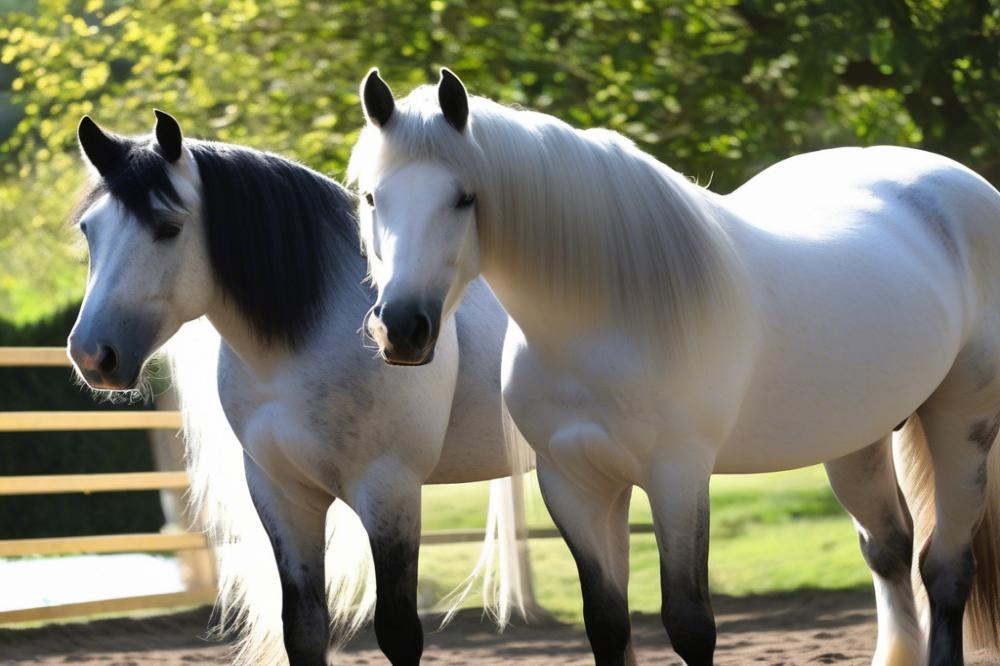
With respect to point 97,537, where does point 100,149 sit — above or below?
above

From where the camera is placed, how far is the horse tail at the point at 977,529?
4.04 meters

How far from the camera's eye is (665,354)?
2.93 meters

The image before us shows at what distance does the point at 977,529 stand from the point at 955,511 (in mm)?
188

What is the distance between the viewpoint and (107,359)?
3150 millimetres

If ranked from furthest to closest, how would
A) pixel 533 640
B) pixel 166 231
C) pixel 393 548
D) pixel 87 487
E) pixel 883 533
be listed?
1. pixel 87 487
2. pixel 533 640
3. pixel 883 533
4. pixel 393 548
5. pixel 166 231

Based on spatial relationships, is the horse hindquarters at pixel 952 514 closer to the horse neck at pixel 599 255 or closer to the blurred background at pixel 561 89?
the horse neck at pixel 599 255

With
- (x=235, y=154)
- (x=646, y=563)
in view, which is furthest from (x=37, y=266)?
(x=235, y=154)

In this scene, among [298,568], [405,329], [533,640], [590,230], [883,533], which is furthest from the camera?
[533,640]

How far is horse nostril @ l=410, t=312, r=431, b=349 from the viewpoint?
→ 2615mm

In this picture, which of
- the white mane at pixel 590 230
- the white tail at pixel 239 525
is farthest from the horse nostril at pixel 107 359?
the white tail at pixel 239 525

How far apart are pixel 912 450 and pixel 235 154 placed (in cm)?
233

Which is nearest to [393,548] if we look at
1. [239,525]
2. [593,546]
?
[593,546]

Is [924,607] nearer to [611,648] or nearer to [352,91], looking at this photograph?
[611,648]

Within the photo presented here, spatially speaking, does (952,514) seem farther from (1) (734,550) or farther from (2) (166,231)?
(1) (734,550)
